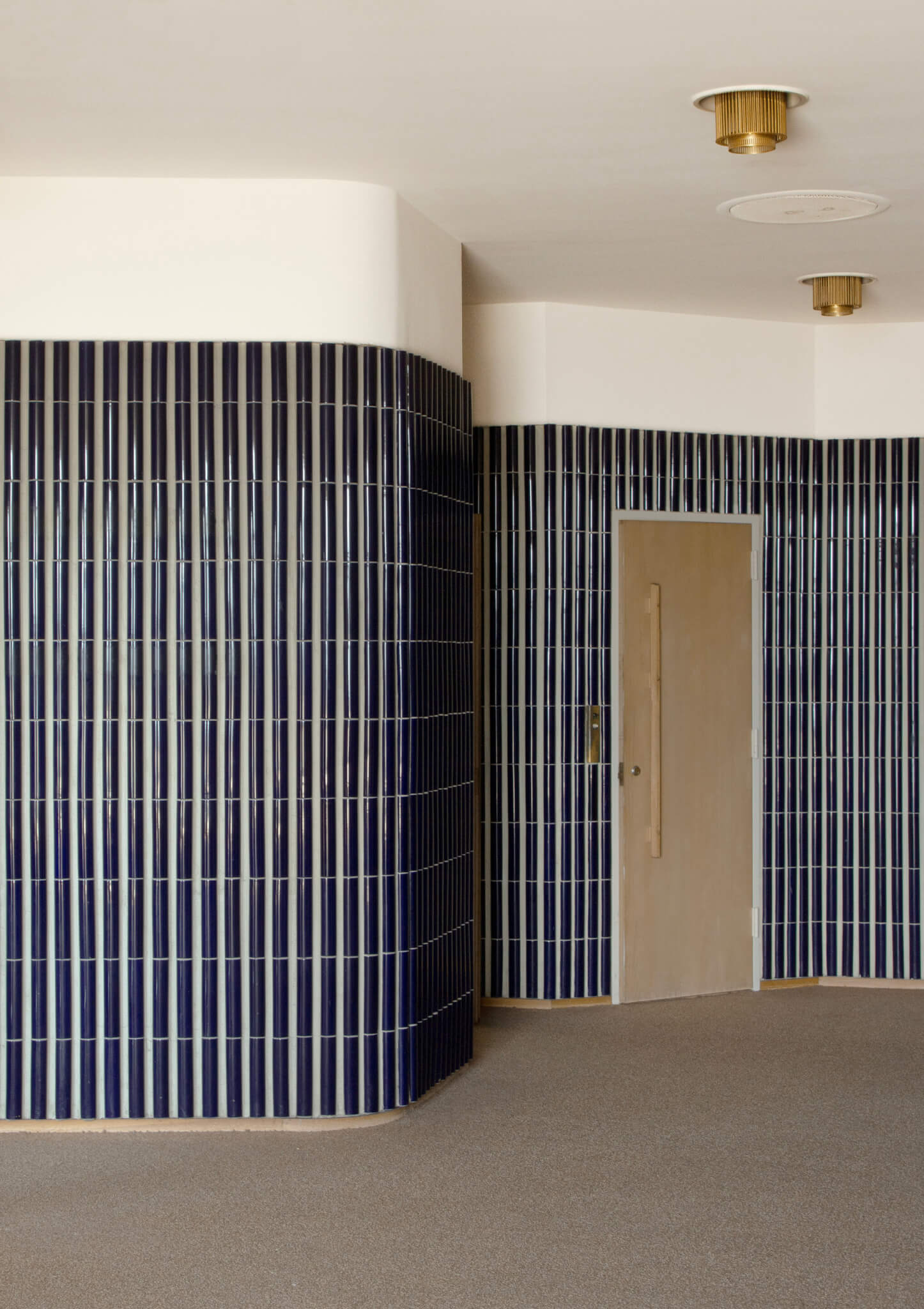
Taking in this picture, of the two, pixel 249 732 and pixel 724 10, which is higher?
pixel 724 10

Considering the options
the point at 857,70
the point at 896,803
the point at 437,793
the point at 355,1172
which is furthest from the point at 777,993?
the point at 857,70

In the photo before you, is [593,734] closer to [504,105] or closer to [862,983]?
[862,983]

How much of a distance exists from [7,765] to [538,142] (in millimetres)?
2524

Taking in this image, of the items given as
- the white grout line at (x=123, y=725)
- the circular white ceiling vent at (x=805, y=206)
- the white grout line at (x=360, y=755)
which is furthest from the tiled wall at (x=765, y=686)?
the white grout line at (x=123, y=725)

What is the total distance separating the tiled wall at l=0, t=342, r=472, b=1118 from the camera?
464 cm

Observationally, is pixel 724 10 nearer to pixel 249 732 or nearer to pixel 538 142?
pixel 538 142

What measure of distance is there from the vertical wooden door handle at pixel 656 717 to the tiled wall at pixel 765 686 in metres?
0.21

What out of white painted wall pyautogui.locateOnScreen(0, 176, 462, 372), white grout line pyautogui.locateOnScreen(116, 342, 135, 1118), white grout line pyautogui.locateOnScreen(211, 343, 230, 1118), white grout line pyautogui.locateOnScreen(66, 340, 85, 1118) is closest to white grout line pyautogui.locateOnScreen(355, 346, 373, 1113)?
white painted wall pyautogui.locateOnScreen(0, 176, 462, 372)

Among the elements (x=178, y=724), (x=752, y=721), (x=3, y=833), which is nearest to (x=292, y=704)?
(x=178, y=724)

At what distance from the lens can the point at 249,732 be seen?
4.67m

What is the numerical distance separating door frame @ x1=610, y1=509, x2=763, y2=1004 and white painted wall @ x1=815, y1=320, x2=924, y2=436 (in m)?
0.65

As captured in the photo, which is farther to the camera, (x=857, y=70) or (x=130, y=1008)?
(x=130, y=1008)

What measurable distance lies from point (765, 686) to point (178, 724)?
3075 millimetres

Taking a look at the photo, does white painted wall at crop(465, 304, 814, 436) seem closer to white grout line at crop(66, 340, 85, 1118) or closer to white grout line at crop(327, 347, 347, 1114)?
white grout line at crop(327, 347, 347, 1114)
